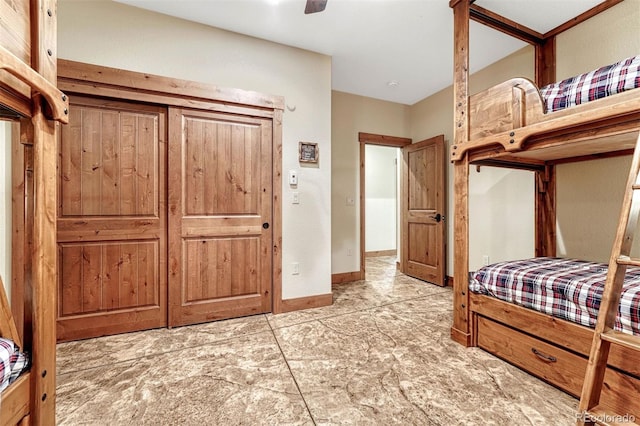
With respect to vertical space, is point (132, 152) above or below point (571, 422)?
above

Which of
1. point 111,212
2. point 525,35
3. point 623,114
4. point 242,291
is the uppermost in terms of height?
point 525,35

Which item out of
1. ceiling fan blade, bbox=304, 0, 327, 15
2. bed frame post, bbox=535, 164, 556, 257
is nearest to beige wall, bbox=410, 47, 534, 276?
bed frame post, bbox=535, 164, 556, 257

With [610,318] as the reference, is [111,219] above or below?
above

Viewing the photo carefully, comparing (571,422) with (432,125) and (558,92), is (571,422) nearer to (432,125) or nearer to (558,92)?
(558,92)

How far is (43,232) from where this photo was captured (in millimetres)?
1005

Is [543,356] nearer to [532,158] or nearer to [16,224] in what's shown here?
[532,158]

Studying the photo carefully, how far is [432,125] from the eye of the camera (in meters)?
3.97

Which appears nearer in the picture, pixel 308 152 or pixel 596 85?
pixel 596 85

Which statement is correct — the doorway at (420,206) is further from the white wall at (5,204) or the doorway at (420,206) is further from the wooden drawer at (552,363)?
the white wall at (5,204)

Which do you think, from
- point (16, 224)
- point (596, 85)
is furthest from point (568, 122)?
point (16, 224)

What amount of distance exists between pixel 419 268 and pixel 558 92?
284 cm

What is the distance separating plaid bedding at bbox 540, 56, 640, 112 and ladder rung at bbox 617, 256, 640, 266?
88cm

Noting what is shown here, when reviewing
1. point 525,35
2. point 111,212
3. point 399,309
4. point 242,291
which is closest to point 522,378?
point 399,309

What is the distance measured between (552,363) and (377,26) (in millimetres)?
2879
